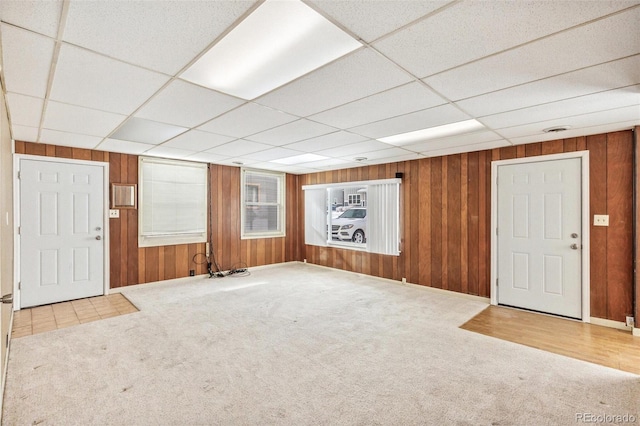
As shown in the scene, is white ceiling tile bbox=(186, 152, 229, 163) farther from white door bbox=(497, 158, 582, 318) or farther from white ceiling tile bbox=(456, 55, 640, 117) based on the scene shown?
white door bbox=(497, 158, 582, 318)

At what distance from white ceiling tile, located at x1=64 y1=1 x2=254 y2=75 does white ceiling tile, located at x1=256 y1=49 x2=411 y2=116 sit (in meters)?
0.73

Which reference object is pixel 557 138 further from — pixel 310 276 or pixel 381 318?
pixel 310 276

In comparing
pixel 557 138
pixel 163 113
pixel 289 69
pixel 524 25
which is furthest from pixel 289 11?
pixel 557 138

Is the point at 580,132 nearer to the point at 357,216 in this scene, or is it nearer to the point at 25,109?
the point at 357,216

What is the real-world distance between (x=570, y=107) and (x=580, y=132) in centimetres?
121

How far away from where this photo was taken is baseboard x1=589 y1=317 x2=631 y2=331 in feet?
11.7

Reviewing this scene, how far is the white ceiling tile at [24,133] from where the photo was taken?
3500mm

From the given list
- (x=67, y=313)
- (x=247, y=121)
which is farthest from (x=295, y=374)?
(x=67, y=313)

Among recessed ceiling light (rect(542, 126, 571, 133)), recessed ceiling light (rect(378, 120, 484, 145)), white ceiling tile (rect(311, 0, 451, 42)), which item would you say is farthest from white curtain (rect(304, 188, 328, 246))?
white ceiling tile (rect(311, 0, 451, 42))

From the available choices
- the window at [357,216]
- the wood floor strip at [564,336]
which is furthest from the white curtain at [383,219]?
the wood floor strip at [564,336]

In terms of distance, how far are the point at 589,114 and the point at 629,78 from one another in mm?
915

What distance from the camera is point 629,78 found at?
7.09ft

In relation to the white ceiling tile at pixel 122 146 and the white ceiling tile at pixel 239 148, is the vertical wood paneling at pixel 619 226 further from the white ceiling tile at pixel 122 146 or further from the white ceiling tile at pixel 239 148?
the white ceiling tile at pixel 122 146

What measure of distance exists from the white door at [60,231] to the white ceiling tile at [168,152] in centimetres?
84
